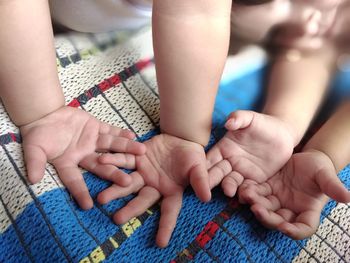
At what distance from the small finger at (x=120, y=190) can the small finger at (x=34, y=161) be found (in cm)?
7

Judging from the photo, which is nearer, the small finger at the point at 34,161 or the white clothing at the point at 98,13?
the small finger at the point at 34,161

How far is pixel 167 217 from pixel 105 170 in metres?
0.09

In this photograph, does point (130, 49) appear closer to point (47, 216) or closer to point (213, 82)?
point (213, 82)

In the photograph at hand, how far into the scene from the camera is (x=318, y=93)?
2.01 feet

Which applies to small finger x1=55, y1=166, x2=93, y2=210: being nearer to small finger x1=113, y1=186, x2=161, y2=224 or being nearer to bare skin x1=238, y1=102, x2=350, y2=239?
small finger x1=113, y1=186, x2=161, y2=224

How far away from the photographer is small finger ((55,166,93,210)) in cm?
45

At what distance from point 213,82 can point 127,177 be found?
0.50ft

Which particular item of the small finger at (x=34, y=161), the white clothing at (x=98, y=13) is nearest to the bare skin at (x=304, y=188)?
the small finger at (x=34, y=161)

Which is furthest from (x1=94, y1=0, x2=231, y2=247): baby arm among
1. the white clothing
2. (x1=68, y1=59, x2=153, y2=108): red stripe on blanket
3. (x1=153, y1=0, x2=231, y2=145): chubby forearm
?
the white clothing

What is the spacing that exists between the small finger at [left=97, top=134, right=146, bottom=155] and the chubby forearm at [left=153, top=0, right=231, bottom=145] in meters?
0.05

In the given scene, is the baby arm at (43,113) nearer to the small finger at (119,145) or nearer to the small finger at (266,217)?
the small finger at (119,145)

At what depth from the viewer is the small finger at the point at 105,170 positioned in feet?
1.53

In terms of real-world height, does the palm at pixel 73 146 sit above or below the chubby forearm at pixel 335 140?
above

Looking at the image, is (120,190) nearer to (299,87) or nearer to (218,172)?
(218,172)
